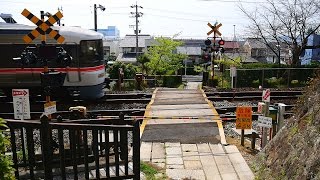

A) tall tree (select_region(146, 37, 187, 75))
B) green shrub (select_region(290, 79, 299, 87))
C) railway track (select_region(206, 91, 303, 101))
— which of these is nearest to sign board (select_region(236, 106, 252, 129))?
railway track (select_region(206, 91, 303, 101))

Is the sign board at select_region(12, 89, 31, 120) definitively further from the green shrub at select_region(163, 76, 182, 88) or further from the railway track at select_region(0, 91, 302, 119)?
the green shrub at select_region(163, 76, 182, 88)

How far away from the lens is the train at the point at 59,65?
11359mm

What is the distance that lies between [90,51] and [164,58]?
21679 millimetres

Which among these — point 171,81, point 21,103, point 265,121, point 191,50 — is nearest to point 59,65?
point 21,103

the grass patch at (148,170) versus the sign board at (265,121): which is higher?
the sign board at (265,121)

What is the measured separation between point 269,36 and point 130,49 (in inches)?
1307

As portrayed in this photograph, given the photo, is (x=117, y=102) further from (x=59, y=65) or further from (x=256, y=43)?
(x=256, y=43)

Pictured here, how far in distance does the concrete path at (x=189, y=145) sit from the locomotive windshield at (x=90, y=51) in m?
2.87

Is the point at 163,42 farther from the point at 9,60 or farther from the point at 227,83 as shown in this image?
the point at 9,60

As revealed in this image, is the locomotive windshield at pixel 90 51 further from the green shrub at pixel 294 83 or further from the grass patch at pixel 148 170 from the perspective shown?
the green shrub at pixel 294 83

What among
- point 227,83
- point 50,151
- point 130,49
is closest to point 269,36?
point 227,83

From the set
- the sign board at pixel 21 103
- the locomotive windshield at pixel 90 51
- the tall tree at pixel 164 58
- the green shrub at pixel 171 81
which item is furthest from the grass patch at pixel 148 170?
the tall tree at pixel 164 58

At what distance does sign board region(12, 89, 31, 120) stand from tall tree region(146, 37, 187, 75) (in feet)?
78.8

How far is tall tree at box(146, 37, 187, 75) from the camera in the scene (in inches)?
1216
